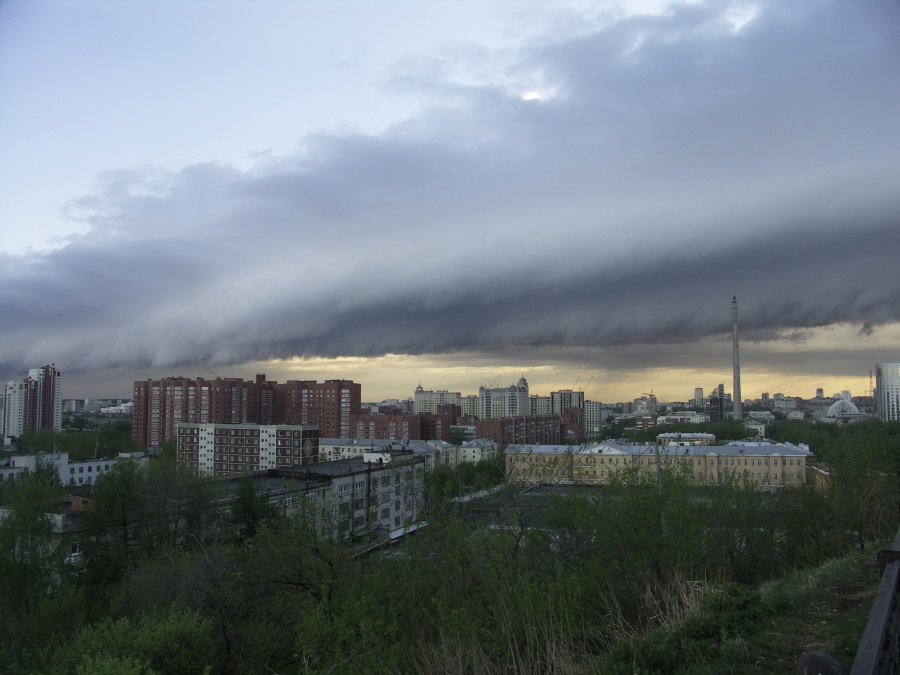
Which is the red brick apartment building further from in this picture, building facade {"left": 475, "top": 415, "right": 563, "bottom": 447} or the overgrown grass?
the overgrown grass

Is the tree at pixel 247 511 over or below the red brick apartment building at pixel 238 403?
below

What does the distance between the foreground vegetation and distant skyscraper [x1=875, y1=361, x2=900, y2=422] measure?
277ft

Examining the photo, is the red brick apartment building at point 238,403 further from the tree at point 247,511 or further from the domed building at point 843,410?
the domed building at point 843,410

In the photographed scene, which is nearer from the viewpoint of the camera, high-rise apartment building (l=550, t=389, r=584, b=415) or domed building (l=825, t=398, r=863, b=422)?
high-rise apartment building (l=550, t=389, r=584, b=415)

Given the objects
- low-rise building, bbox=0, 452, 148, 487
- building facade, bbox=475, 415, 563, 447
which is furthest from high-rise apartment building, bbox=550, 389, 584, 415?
low-rise building, bbox=0, 452, 148, 487

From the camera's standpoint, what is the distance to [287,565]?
903cm

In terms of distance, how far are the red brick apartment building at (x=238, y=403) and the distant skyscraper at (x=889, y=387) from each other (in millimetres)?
→ 79514

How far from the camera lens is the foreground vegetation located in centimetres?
493

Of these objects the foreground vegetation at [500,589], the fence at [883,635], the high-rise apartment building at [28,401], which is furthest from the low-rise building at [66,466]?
the fence at [883,635]

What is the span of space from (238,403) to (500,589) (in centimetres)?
6128

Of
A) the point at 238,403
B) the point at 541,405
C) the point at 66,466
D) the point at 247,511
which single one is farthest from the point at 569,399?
the point at 247,511

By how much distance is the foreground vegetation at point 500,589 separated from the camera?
4.93 m

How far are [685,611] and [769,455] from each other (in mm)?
39688

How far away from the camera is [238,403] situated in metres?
62.5
